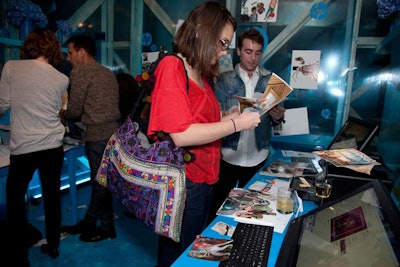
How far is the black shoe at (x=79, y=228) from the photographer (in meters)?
2.46

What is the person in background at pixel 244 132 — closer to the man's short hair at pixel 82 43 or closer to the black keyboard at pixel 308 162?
the black keyboard at pixel 308 162

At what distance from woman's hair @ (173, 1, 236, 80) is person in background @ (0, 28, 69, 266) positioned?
41.8 inches

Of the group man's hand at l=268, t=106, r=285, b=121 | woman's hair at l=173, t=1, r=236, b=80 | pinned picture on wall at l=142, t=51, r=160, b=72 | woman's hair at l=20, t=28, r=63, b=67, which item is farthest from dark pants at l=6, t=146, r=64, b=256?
pinned picture on wall at l=142, t=51, r=160, b=72

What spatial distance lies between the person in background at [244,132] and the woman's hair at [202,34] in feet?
2.92

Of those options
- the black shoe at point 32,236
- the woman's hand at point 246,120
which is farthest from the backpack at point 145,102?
the black shoe at point 32,236

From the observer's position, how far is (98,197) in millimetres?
2400

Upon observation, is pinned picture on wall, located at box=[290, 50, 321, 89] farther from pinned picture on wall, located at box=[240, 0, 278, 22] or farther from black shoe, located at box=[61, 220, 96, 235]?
black shoe, located at box=[61, 220, 96, 235]

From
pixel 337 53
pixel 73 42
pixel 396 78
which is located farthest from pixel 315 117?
pixel 73 42

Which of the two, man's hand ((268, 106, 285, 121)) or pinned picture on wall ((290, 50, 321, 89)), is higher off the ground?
pinned picture on wall ((290, 50, 321, 89))

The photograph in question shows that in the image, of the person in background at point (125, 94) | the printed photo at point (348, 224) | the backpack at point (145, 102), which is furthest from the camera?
the person in background at point (125, 94)

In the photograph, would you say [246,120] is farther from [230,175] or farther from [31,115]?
[31,115]

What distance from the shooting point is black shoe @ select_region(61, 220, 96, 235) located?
96.7 inches

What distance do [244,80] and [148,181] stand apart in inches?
49.0

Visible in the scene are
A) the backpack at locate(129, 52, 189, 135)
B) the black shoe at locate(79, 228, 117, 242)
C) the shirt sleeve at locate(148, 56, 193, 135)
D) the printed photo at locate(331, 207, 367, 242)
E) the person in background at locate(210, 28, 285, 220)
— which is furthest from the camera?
the black shoe at locate(79, 228, 117, 242)
